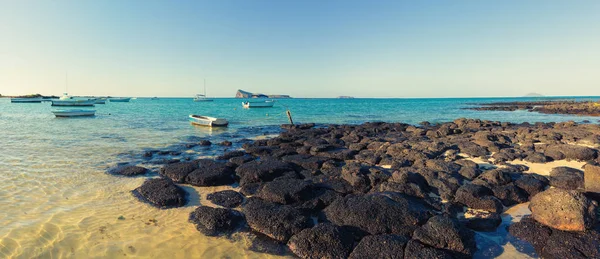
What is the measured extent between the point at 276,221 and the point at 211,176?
14.6 ft

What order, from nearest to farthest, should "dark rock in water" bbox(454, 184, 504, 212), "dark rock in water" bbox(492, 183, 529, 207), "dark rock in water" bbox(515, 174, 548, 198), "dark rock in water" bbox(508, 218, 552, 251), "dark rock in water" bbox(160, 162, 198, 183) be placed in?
"dark rock in water" bbox(508, 218, 552, 251)
"dark rock in water" bbox(454, 184, 504, 212)
"dark rock in water" bbox(492, 183, 529, 207)
"dark rock in water" bbox(515, 174, 548, 198)
"dark rock in water" bbox(160, 162, 198, 183)

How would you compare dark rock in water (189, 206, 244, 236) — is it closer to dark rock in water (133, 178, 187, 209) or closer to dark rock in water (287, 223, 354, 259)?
dark rock in water (133, 178, 187, 209)

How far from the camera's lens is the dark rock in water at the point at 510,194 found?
8.16 metres

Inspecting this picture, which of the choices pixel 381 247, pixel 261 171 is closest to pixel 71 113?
pixel 261 171

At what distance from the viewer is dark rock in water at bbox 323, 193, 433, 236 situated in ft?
21.1

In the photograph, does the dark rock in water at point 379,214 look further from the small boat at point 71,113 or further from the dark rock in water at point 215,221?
the small boat at point 71,113

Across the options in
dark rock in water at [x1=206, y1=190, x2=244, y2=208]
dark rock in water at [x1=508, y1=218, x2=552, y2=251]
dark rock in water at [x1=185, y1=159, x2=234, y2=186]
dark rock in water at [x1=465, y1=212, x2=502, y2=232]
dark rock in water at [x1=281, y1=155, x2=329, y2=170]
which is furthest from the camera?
dark rock in water at [x1=281, y1=155, x2=329, y2=170]

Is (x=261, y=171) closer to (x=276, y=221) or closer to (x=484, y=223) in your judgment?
(x=276, y=221)

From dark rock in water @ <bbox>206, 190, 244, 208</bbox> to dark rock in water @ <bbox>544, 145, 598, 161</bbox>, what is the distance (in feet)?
43.1

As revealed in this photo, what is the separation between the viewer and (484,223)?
6.71 metres

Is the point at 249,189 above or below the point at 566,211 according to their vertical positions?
below

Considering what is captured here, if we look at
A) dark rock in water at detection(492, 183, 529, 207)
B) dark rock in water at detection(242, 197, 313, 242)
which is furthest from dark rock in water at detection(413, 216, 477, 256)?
dark rock in water at detection(492, 183, 529, 207)

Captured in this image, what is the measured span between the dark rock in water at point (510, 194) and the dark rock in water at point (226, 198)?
7.43m

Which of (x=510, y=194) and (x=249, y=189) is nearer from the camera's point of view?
(x=510, y=194)
